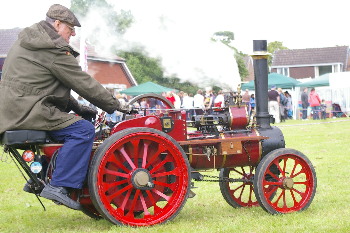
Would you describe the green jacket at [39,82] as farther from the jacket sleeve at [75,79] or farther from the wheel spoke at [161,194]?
the wheel spoke at [161,194]

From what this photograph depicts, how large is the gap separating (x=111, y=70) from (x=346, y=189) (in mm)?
34321

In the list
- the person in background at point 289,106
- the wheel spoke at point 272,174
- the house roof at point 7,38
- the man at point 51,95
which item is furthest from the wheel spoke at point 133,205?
the person in background at point 289,106

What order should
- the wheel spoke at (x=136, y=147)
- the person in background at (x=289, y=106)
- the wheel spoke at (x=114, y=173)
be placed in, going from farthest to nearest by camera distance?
the person in background at (x=289, y=106) < the wheel spoke at (x=136, y=147) < the wheel spoke at (x=114, y=173)

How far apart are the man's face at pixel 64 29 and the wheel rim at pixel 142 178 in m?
1.03

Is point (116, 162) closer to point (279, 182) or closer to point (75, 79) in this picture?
point (75, 79)

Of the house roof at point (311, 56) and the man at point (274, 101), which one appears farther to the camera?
the house roof at point (311, 56)

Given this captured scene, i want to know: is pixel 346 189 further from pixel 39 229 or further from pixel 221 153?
pixel 39 229

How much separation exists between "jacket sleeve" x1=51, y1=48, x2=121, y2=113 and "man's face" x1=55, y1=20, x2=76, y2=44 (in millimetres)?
243

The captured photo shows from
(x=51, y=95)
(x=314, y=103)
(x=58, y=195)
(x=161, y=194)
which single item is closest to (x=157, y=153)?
(x=161, y=194)

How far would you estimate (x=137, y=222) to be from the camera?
5.56 metres

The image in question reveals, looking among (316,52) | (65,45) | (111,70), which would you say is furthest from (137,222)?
(316,52)

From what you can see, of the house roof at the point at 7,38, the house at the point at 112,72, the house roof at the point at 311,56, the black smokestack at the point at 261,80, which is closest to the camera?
the black smokestack at the point at 261,80

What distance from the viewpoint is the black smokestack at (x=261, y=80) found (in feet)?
21.4

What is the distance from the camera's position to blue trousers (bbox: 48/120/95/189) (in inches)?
210
